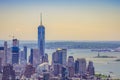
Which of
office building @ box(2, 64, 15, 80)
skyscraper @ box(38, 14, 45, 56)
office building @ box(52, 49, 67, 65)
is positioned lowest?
office building @ box(2, 64, 15, 80)

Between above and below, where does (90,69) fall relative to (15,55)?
below

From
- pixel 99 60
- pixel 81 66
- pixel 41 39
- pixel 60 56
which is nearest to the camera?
pixel 41 39

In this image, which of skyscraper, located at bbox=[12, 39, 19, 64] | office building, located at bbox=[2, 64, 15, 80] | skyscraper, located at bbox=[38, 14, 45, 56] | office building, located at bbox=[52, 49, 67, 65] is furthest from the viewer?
office building, located at bbox=[52, 49, 67, 65]

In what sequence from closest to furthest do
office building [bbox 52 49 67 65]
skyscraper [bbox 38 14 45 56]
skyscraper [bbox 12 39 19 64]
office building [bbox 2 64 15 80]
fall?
office building [bbox 2 64 15 80] → skyscraper [bbox 38 14 45 56] → skyscraper [bbox 12 39 19 64] → office building [bbox 52 49 67 65]

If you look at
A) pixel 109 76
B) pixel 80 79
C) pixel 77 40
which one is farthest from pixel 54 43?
pixel 109 76

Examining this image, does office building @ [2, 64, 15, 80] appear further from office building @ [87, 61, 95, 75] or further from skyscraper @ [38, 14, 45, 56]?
office building @ [87, 61, 95, 75]

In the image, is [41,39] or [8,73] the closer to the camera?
[8,73]

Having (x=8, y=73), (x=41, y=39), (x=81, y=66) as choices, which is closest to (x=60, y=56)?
(x=81, y=66)

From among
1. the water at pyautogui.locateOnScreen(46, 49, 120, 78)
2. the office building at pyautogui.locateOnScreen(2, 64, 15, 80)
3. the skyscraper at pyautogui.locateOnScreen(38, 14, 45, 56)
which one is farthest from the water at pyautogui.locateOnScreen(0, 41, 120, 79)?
the office building at pyautogui.locateOnScreen(2, 64, 15, 80)

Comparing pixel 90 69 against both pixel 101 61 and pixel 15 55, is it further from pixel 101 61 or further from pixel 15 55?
pixel 15 55

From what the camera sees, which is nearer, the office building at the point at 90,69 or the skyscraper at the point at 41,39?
the skyscraper at the point at 41,39

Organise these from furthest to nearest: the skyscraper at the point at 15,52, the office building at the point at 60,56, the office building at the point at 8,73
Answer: the office building at the point at 60,56, the skyscraper at the point at 15,52, the office building at the point at 8,73

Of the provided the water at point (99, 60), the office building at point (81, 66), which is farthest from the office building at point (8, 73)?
the office building at point (81, 66)

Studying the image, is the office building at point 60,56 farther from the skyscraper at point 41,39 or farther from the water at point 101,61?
the skyscraper at point 41,39
